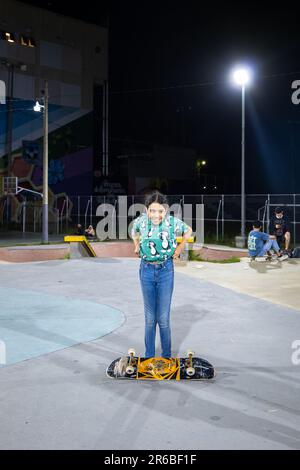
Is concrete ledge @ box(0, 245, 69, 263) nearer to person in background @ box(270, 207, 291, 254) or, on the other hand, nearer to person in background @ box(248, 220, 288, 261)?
person in background @ box(248, 220, 288, 261)

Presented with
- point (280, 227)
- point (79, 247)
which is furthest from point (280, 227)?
point (79, 247)

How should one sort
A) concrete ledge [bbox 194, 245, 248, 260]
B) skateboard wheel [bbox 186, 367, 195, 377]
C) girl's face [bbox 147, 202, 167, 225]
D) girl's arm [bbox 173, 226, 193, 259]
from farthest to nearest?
concrete ledge [bbox 194, 245, 248, 260] → girl's arm [bbox 173, 226, 193, 259] → girl's face [bbox 147, 202, 167, 225] → skateboard wheel [bbox 186, 367, 195, 377]

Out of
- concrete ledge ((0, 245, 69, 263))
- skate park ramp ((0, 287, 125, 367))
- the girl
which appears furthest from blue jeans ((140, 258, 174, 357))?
concrete ledge ((0, 245, 69, 263))

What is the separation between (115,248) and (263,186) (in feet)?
171

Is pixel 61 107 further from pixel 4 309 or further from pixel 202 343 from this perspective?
pixel 202 343

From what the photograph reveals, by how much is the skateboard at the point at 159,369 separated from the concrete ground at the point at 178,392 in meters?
0.09

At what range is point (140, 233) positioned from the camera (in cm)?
576

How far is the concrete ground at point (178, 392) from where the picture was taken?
13.2 ft

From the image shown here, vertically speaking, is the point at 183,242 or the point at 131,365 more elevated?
the point at 183,242

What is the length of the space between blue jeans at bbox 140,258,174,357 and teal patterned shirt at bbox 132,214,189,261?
0.33 feet

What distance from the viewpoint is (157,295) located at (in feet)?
18.9

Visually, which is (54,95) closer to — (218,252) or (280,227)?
(218,252)

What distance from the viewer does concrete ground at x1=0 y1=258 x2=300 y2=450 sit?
4.02 m

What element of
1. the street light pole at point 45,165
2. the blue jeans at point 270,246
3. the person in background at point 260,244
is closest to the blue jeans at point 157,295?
the person in background at point 260,244
